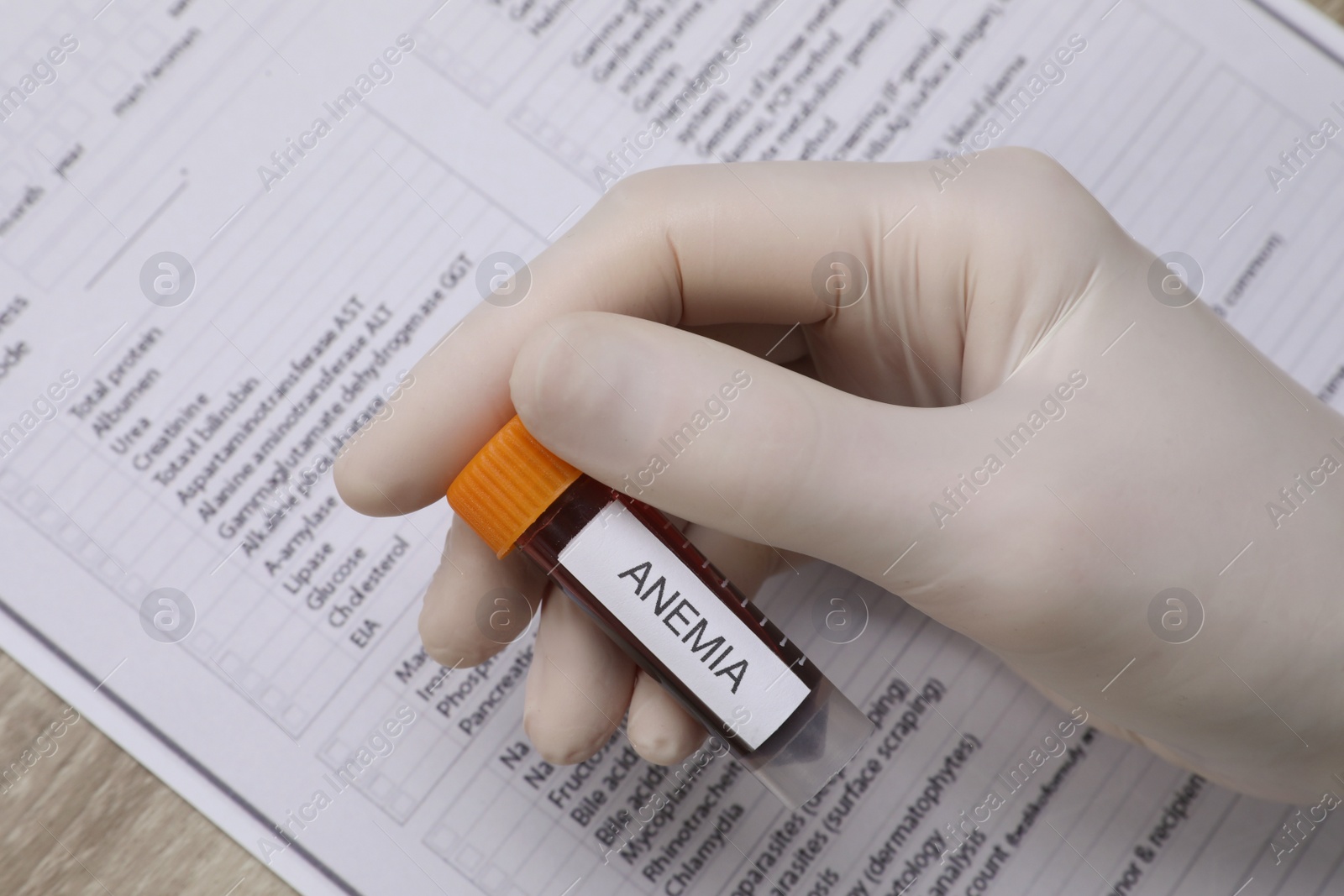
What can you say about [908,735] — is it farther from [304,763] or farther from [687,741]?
[304,763]

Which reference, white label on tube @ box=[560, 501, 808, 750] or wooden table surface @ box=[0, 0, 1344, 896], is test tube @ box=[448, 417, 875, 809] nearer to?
white label on tube @ box=[560, 501, 808, 750]

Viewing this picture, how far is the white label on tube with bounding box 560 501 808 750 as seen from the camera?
382 mm

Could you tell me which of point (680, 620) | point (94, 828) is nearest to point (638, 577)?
point (680, 620)

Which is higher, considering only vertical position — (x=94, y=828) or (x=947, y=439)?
(x=947, y=439)

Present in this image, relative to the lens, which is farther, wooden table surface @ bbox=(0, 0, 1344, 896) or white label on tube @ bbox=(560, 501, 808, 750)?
wooden table surface @ bbox=(0, 0, 1344, 896)

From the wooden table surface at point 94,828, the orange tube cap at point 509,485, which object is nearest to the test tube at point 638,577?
the orange tube cap at point 509,485

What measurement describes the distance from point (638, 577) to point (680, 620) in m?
0.03

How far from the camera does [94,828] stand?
0.51 meters

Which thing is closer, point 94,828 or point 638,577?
point 638,577

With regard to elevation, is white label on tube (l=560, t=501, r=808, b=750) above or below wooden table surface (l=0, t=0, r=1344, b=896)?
above

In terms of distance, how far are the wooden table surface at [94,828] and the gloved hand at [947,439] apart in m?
0.19

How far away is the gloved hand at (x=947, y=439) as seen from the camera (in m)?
0.38

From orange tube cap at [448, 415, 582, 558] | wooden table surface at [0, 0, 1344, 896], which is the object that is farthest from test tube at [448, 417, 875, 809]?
wooden table surface at [0, 0, 1344, 896]

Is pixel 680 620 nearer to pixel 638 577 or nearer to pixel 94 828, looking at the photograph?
pixel 638 577
